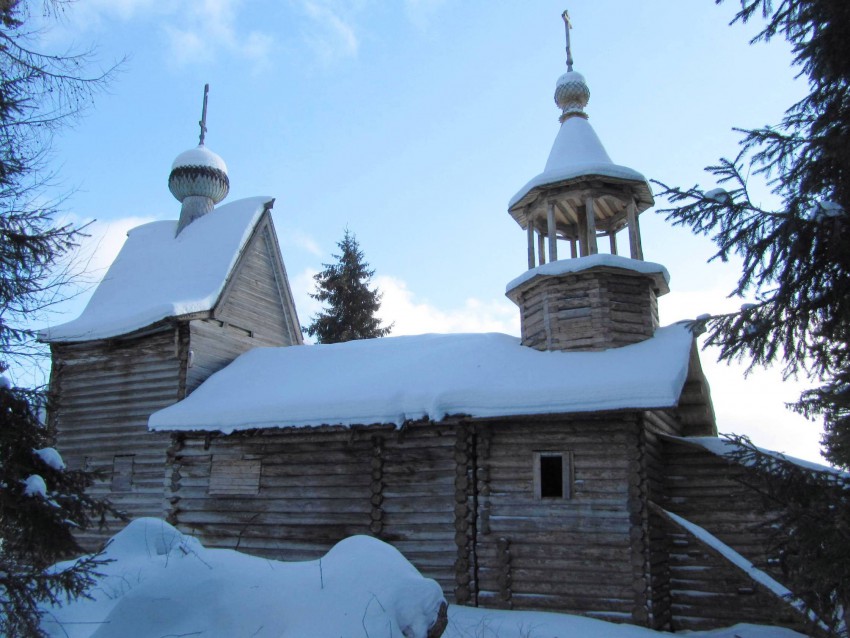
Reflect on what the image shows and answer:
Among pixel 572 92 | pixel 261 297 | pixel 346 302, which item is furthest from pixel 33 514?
pixel 346 302

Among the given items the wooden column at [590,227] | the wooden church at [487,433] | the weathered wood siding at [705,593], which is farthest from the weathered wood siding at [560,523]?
the wooden column at [590,227]

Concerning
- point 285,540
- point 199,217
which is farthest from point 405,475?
point 199,217

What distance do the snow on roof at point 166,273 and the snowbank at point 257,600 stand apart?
10.4 metres

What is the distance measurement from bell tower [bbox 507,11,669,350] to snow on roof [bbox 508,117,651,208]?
21 millimetres

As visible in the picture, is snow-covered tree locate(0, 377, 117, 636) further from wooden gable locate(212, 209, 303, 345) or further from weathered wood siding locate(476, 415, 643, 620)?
wooden gable locate(212, 209, 303, 345)

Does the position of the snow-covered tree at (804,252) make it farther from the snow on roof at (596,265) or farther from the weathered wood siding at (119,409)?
the weathered wood siding at (119,409)

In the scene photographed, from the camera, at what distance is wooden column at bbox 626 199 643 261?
1470 cm

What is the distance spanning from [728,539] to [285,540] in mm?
7978

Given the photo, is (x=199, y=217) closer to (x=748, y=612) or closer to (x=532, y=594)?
(x=532, y=594)

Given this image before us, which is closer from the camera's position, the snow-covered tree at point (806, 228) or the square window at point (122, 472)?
the snow-covered tree at point (806, 228)

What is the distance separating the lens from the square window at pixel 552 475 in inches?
468

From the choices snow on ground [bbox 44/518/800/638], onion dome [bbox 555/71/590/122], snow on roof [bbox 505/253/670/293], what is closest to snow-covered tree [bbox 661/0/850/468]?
snow on ground [bbox 44/518/800/638]

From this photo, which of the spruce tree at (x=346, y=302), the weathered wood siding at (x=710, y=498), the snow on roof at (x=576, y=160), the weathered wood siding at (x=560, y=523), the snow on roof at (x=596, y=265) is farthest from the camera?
the spruce tree at (x=346, y=302)

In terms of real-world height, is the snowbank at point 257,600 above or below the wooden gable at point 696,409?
below
